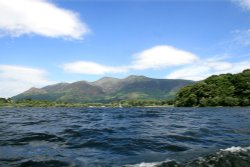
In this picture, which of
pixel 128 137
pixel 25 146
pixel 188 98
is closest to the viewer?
pixel 25 146

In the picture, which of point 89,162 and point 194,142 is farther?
point 194,142

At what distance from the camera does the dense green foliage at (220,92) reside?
502 ft

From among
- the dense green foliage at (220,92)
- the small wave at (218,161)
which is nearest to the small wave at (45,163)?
the small wave at (218,161)

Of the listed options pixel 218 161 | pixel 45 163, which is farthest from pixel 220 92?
pixel 45 163

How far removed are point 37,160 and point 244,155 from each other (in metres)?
9.16

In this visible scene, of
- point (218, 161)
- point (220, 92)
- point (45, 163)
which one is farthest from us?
point (220, 92)

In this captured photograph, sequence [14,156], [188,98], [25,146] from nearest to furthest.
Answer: [14,156]
[25,146]
[188,98]

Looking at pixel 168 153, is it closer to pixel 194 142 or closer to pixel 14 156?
pixel 194 142

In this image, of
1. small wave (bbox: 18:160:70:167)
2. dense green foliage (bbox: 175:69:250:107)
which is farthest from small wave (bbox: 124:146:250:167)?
dense green foliage (bbox: 175:69:250:107)

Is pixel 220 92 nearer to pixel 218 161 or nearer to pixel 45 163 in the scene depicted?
pixel 218 161

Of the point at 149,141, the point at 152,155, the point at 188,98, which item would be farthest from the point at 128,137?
the point at 188,98

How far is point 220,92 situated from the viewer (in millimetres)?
166375

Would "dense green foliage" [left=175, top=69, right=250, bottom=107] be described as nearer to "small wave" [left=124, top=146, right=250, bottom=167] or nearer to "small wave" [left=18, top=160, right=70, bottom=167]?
"small wave" [left=124, top=146, right=250, bottom=167]

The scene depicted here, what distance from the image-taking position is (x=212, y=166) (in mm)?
12383
